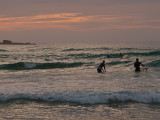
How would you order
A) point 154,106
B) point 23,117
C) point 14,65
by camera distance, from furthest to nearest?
point 14,65 < point 154,106 < point 23,117

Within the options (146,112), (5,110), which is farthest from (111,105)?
(5,110)

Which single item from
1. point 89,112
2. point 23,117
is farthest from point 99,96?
point 23,117

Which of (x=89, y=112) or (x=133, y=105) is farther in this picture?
(x=133, y=105)

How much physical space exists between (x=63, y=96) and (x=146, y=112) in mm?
3834

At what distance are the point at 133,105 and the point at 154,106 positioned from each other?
817mm

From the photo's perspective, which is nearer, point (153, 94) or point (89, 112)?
point (89, 112)


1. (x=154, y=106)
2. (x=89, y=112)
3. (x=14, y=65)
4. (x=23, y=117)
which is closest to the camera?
(x=23, y=117)

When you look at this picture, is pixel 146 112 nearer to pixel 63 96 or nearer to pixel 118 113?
pixel 118 113

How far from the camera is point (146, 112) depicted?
8594 millimetres

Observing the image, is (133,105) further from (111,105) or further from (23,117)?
(23,117)

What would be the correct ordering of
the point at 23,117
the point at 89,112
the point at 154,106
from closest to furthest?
the point at 23,117 < the point at 89,112 < the point at 154,106

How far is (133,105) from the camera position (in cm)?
962

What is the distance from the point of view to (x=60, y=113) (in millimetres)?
8648

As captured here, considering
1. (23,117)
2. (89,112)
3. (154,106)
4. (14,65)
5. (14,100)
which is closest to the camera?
(23,117)
